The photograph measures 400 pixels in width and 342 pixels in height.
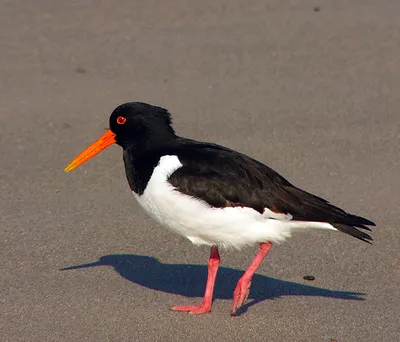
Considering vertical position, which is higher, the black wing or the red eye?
the red eye

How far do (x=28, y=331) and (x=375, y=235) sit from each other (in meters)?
2.75

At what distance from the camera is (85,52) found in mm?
10312

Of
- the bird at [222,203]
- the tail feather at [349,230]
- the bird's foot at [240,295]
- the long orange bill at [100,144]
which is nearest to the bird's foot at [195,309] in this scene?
the bird at [222,203]

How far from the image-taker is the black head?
6051mm

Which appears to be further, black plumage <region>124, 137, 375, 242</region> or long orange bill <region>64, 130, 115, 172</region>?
long orange bill <region>64, 130, 115, 172</region>

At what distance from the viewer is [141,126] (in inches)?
240

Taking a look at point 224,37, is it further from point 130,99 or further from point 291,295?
point 291,295

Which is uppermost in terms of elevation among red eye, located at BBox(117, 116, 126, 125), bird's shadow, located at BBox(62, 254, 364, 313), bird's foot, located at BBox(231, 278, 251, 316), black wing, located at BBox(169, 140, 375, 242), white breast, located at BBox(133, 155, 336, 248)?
red eye, located at BBox(117, 116, 126, 125)

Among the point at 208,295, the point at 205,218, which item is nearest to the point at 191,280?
the point at 208,295

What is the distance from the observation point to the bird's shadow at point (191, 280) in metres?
6.03

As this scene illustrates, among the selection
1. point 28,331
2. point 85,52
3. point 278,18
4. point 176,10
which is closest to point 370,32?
point 278,18

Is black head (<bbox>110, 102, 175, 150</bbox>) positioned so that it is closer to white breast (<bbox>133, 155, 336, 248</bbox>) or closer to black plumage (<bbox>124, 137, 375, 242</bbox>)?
black plumage (<bbox>124, 137, 375, 242</bbox>)

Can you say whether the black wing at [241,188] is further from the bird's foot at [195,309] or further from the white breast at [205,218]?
the bird's foot at [195,309]

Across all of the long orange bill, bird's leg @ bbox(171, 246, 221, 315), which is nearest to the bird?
bird's leg @ bbox(171, 246, 221, 315)
